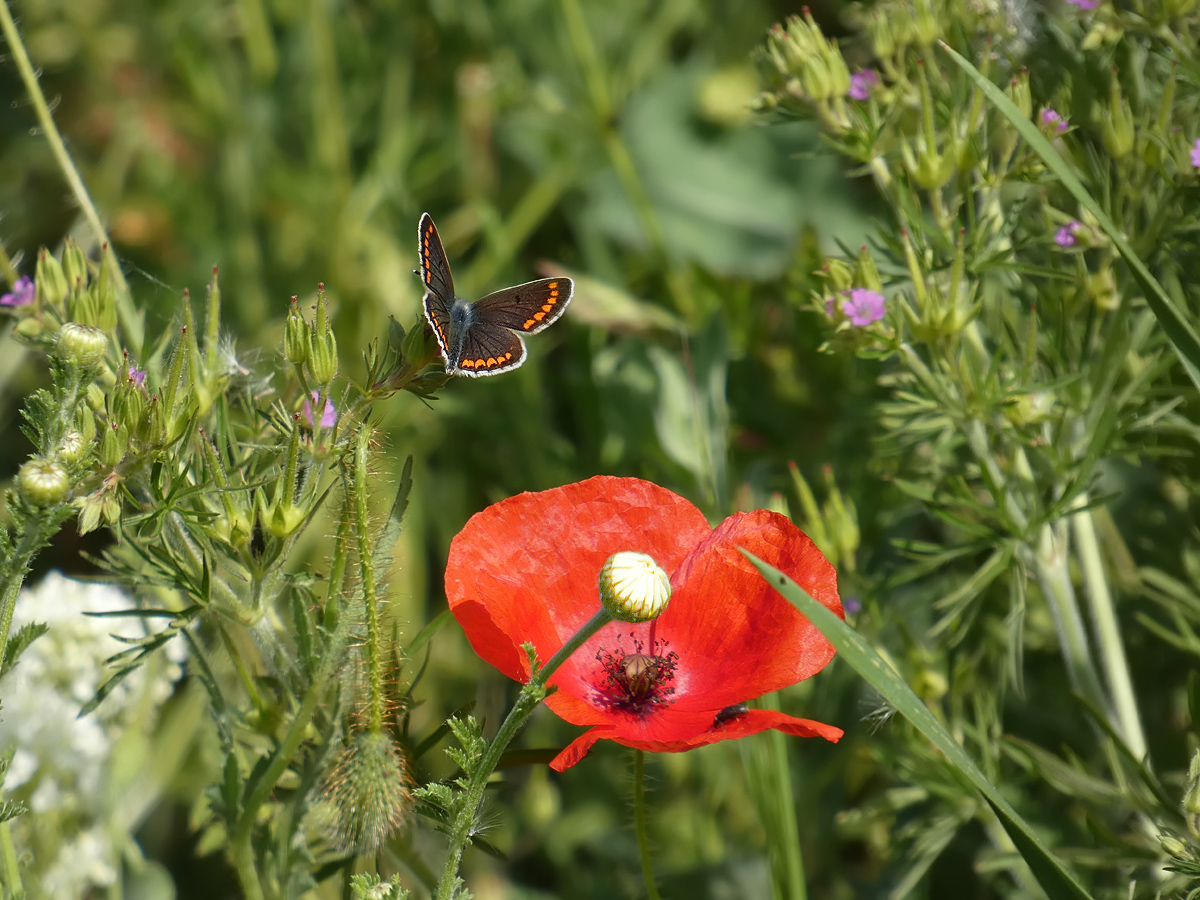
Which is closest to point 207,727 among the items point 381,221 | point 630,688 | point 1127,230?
point 630,688

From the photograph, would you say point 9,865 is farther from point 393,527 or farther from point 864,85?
point 864,85

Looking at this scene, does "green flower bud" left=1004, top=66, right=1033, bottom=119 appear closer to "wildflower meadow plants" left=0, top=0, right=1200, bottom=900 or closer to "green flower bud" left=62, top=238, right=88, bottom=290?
"wildflower meadow plants" left=0, top=0, right=1200, bottom=900

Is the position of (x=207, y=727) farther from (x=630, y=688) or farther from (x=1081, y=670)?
(x=1081, y=670)

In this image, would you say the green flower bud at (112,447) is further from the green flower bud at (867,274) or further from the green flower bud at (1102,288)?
the green flower bud at (1102,288)

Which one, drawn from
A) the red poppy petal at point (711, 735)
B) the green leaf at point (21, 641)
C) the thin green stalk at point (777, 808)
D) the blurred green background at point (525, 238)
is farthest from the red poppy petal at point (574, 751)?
the blurred green background at point (525, 238)

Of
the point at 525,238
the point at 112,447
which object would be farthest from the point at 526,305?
the point at 525,238
